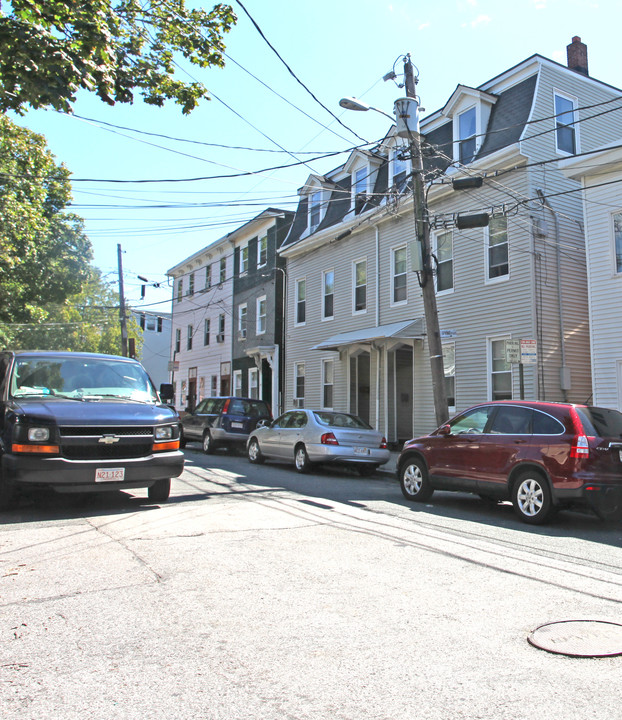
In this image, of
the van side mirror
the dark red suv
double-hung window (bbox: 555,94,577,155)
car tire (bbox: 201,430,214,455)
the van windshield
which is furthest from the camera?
car tire (bbox: 201,430,214,455)

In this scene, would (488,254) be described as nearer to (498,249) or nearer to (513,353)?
(498,249)

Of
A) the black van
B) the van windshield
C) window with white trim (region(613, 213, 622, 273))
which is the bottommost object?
the black van

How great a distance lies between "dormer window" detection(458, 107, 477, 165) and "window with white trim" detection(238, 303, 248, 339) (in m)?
Answer: 14.6

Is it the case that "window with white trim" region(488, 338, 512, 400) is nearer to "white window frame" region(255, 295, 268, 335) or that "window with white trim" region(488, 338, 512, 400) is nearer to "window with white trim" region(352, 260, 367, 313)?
"window with white trim" region(352, 260, 367, 313)

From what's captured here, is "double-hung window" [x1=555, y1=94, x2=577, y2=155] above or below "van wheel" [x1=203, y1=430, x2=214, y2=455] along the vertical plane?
above

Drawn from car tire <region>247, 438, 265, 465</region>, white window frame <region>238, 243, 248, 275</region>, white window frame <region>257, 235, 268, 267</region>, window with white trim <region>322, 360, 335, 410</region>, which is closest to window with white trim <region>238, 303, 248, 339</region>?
white window frame <region>238, 243, 248, 275</region>

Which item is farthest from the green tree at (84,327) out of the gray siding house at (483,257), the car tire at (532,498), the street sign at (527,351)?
the car tire at (532,498)

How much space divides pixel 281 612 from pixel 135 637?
1.01 m

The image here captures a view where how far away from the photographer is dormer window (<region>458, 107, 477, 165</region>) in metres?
17.1

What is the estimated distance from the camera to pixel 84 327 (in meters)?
51.2

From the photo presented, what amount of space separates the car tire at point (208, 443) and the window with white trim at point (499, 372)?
317 inches

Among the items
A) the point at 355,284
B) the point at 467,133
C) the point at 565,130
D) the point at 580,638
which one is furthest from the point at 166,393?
the point at 565,130

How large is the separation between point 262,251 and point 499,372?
15527 mm

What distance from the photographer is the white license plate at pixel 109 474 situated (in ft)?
24.0
